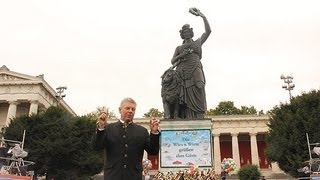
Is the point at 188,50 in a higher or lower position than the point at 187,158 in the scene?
higher

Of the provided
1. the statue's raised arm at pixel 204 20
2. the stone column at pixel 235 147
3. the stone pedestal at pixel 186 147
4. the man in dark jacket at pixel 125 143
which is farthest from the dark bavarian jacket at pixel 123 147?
the stone column at pixel 235 147

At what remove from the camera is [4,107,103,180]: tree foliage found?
42.0 m

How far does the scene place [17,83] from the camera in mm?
63156

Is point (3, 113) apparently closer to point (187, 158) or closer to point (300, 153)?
point (300, 153)

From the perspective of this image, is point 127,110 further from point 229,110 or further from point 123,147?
point 229,110

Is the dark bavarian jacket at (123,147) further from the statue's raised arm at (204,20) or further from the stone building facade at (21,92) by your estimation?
the stone building facade at (21,92)

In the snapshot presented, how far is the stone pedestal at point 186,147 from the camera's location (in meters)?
12.3

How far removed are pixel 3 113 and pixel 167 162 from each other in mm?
61416

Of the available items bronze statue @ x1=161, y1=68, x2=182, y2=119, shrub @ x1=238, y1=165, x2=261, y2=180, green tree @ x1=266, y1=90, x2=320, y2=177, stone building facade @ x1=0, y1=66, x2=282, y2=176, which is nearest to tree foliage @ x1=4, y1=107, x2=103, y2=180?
stone building facade @ x1=0, y1=66, x2=282, y2=176

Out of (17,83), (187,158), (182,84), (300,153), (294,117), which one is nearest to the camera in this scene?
(187,158)

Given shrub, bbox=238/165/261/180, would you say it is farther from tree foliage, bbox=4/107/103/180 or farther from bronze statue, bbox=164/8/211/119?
bronze statue, bbox=164/8/211/119

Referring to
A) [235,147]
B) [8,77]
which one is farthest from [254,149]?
[8,77]

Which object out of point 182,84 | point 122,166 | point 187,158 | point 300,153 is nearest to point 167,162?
point 187,158

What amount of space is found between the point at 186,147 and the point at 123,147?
7.82m
